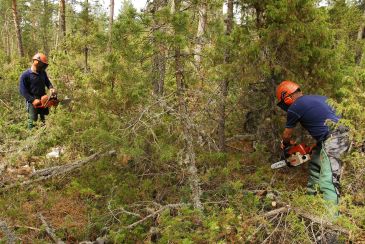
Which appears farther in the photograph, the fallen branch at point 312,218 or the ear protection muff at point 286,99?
the ear protection muff at point 286,99

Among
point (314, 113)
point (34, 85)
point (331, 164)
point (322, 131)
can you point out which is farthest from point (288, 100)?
point (34, 85)

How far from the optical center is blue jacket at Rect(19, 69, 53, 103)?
7.43 m

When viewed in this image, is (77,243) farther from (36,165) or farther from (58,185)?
(36,165)

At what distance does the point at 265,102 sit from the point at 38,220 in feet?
13.9

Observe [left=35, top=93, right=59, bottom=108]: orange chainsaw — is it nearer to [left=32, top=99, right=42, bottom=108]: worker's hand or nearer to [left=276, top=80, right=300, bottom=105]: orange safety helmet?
[left=32, top=99, right=42, bottom=108]: worker's hand

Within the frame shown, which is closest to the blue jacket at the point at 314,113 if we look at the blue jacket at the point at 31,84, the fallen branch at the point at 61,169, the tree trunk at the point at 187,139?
the tree trunk at the point at 187,139

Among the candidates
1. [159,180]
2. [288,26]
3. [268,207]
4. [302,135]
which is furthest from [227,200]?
[288,26]

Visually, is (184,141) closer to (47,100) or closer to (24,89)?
(47,100)

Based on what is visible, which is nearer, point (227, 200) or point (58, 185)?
point (227, 200)

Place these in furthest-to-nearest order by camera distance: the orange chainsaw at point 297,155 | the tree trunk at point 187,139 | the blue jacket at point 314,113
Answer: the orange chainsaw at point 297,155 < the blue jacket at point 314,113 < the tree trunk at point 187,139

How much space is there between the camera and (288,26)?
551 cm

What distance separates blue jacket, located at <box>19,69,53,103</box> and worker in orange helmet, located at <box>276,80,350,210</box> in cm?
501

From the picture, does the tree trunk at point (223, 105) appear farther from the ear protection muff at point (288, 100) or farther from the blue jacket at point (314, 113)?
the blue jacket at point (314, 113)

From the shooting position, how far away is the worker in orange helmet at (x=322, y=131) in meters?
4.93
